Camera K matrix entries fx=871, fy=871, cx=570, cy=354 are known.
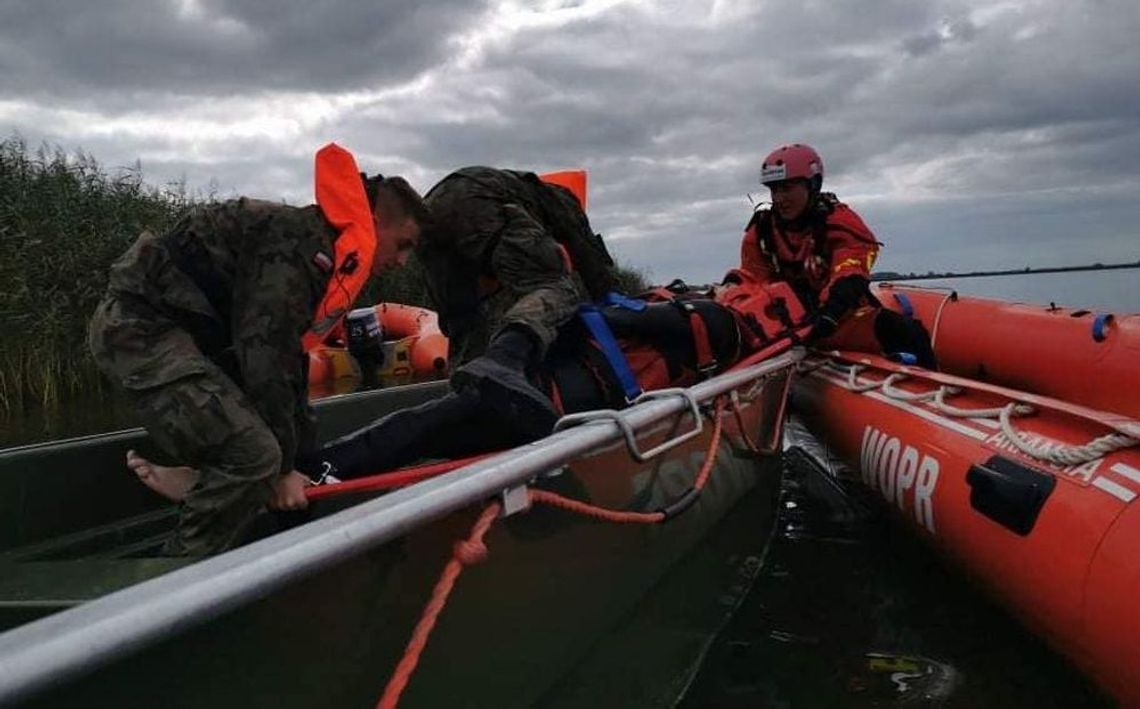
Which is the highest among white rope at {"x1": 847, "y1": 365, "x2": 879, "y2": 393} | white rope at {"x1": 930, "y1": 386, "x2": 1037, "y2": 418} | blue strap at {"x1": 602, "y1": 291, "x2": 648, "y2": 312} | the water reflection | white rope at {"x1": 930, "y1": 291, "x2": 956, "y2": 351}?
blue strap at {"x1": 602, "y1": 291, "x2": 648, "y2": 312}

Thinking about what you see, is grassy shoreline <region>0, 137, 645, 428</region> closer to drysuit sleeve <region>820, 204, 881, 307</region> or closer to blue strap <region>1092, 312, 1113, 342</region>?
drysuit sleeve <region>820, 204, 881, 307</region>

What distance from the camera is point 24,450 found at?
2736 millimetres

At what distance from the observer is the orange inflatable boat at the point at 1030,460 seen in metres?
2.06

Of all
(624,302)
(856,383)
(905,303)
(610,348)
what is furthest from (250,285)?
(905,303)

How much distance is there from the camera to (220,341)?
2492mm


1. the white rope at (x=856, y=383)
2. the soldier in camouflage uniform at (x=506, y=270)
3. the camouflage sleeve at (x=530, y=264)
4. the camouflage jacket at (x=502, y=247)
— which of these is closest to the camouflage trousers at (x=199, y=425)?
the soldier in camouflage uniform at (x=506, y=270)

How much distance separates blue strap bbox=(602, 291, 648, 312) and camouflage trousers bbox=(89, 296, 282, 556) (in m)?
1.75

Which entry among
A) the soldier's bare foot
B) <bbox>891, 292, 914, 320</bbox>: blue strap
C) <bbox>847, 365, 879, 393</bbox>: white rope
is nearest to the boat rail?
the soldier's bare foot

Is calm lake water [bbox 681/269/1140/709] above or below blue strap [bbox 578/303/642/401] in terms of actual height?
below

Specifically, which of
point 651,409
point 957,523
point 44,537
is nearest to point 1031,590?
point 957,523

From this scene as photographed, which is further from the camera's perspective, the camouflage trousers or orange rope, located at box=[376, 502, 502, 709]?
the camouflage trousers

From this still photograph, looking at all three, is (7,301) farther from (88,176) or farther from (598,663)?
(598,663)

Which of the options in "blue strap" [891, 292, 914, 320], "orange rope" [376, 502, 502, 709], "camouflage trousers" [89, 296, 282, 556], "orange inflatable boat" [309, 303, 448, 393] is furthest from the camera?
"orange inflatable boat" [309, 303, 448, 393]

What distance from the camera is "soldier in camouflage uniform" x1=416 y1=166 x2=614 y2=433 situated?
279 cm
